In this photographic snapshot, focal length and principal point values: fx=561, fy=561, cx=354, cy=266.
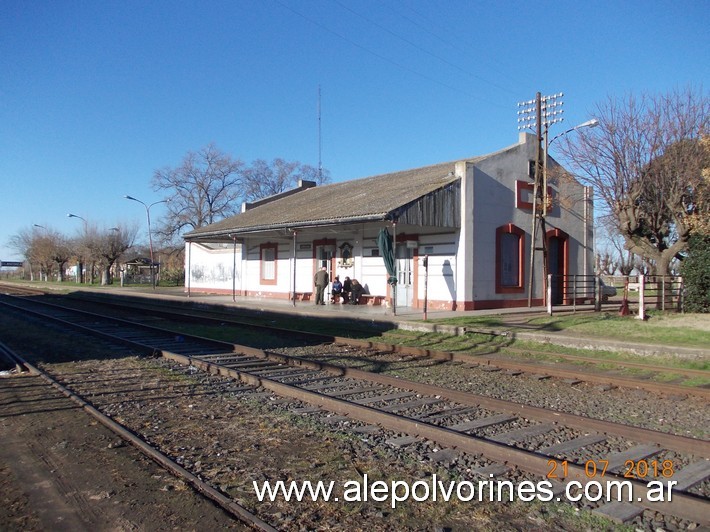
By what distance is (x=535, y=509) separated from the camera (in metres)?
4.13

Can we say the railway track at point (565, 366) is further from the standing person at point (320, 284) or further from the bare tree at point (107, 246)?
the bare tree at point (107, 246)

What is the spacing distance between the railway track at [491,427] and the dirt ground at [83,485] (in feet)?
7.41

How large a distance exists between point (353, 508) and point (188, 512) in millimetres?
1212

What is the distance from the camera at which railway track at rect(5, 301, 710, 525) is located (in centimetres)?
462

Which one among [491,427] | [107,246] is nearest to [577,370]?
[491,427]

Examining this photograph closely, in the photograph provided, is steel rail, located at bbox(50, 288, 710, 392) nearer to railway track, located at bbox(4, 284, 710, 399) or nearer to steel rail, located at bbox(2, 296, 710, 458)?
railway track, located at bbox(4, 284, 710, 399)

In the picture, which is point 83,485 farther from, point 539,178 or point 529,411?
point 539,178

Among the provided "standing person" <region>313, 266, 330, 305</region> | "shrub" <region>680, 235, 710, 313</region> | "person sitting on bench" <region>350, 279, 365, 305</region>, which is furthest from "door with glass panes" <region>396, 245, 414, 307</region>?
"shrub" <region>680, 235, 710, 313</region>

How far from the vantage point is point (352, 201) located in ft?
78.0

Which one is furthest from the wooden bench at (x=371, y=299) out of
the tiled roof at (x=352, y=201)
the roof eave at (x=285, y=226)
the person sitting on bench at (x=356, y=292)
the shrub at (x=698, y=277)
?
the shrub at (x=698, y=277)

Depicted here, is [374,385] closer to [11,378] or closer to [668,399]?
[668,399]

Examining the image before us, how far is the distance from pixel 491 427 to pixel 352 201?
1814cm

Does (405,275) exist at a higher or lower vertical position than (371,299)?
higher

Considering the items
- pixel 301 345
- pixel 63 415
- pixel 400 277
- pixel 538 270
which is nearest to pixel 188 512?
pixel 63 415
